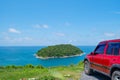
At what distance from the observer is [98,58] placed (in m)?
9.98

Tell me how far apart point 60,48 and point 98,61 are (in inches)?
7048

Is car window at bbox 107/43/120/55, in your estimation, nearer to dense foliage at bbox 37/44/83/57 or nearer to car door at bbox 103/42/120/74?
car door at bbox 103/42/120/74

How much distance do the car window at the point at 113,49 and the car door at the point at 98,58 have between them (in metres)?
0.66

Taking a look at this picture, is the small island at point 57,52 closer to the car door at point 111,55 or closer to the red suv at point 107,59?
the red suv at point 107,59

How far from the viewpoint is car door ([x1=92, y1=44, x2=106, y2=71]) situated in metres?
9.69

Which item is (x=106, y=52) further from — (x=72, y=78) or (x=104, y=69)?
(x=72, y=78)

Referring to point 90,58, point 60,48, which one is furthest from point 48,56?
point 90,58

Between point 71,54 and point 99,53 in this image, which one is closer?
point 99,53

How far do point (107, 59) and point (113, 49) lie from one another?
1.79 ft

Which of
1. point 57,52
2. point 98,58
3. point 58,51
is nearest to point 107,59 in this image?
point 98,58

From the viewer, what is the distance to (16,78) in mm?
11086

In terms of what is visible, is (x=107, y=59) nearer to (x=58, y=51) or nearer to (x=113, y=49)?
(x=113, y=49)

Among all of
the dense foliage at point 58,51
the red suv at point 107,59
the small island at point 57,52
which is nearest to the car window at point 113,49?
the red suv at point 107,59

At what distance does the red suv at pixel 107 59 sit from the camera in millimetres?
7988
